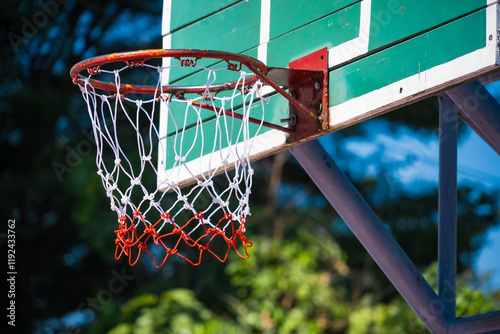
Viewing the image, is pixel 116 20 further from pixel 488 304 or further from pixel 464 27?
pixel 464 27

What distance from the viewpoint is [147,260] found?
347 inches

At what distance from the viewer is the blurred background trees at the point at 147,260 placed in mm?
7391

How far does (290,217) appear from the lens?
27.2ft

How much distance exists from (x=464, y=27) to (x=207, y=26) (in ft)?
4.81

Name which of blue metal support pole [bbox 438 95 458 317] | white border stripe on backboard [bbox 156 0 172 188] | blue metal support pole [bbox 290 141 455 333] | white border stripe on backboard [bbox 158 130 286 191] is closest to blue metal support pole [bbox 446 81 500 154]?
blue metal support pole [bbox 438 95 458 317]

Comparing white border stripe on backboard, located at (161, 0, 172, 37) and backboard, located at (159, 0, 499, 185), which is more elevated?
white border stripe on backboard, located at (161, 0, 172, 37)

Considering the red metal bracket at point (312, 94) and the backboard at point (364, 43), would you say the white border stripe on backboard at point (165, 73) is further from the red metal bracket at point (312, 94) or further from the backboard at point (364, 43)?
the red metal bracket at point (312, 94)

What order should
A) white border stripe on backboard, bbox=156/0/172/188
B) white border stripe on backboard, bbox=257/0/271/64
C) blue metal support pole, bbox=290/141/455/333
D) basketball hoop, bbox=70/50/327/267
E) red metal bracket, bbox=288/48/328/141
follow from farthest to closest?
white border stripe on backboard, bbox=156/0/172/188 < white border stripe on backboard, bbox=257/0/271/64 < blue metal support pole, bbox=290/141/455/333 < red metal bracket, bbox=288/48/328/141 < basketball hoop, bbox=70/50/327/267

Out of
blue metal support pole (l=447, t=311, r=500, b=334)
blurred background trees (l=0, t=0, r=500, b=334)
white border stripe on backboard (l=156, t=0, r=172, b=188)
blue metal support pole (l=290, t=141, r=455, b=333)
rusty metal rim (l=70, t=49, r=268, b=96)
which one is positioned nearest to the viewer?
rusty metal rim (l=70, t=49, r=268, b=96)

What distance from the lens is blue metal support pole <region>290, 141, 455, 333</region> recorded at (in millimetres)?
3319

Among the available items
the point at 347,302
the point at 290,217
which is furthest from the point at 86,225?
the point at 347,302

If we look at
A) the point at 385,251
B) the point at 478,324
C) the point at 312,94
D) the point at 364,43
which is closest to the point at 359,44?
the point at 364,43

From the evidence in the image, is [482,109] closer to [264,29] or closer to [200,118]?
[264,29]

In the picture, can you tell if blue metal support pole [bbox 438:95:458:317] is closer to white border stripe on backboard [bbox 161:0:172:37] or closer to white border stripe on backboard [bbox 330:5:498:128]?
white border stripe on backboard [bbox 330:5:498:128]
